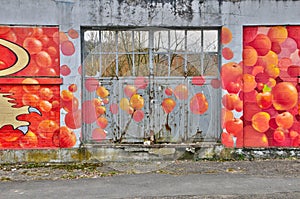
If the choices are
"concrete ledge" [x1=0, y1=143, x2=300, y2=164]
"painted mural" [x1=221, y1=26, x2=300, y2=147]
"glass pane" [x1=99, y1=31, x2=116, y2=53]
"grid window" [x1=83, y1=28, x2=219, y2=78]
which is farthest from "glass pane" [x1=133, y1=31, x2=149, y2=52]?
"concrete ledge" [x1=0, y1=143, x2=300, y2=164]

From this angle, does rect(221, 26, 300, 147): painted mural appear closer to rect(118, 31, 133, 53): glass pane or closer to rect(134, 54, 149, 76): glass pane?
rect(134, 54, 149, 76): glass pane

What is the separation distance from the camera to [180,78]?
8.28m

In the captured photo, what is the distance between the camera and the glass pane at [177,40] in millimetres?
8289

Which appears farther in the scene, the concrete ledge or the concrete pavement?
the concrete ledge

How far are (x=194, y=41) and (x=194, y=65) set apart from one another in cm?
52

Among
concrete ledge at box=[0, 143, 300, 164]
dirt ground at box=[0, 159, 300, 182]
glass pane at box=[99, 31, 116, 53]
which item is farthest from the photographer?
glass pane at box=[99, 31, 116, 53]

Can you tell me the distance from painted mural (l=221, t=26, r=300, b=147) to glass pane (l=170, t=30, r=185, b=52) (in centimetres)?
88

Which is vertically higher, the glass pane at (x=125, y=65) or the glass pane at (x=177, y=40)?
the glass pane at (x=177, y=40)

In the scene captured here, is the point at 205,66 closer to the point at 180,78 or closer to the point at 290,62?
the point at 180,78

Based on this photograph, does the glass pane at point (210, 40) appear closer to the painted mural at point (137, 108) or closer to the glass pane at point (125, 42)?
the painted mural at point (137, 108)

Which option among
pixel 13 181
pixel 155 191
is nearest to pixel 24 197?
pixel 13 181

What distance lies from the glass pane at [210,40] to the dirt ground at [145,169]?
244 centimetres

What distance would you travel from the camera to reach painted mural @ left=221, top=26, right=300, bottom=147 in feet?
26.7

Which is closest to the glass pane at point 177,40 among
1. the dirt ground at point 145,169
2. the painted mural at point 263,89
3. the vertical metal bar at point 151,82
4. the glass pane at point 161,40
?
the glass pane at point 161,40
